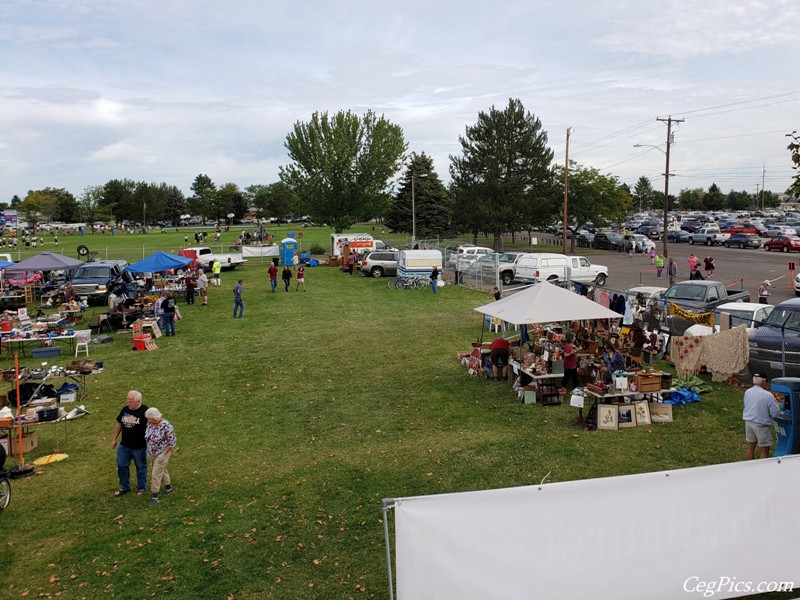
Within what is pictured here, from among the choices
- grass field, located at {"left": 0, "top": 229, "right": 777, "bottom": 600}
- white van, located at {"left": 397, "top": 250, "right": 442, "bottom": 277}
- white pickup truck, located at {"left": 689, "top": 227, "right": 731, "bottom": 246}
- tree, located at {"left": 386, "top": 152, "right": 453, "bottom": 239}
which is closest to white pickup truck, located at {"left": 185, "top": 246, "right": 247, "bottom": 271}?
white van, located at {"left": 397, "top": 250, "right": 442, "bottom": 277}

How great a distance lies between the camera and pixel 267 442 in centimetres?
1105

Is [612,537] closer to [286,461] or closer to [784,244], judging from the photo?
[286,461]

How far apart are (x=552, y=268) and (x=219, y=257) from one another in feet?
73.4

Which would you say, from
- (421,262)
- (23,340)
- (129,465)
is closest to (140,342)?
(23,340)

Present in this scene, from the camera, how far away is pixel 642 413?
11.6 metres

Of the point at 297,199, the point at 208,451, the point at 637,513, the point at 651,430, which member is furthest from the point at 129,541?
the point at 297,199

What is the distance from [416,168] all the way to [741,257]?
32004 mm

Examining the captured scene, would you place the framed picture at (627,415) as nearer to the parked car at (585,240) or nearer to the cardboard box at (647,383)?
the cardboard box at (647,383)

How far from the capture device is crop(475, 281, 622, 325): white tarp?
1393 centimetres

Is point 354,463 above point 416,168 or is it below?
below

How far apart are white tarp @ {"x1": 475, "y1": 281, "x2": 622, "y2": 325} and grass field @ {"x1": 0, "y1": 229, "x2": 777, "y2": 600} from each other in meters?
1.75

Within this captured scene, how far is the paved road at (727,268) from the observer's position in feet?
104

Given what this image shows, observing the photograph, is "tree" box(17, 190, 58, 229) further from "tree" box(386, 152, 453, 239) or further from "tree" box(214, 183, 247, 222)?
"tree" box(386, 152, 453, 239)

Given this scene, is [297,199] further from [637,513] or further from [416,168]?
[637,513]
